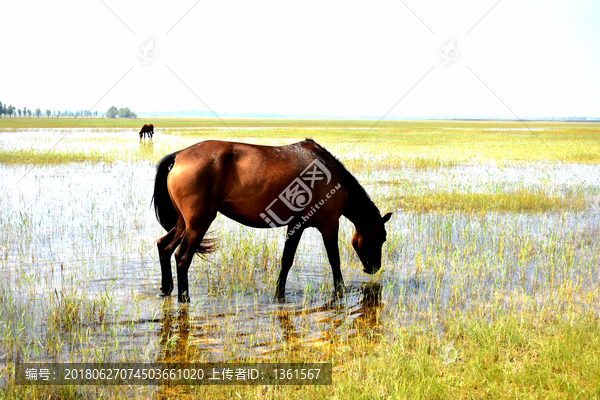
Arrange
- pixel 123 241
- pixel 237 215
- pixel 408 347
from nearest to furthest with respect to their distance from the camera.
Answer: pixel 408 347 → pixel 237 215 → pixel 123 241

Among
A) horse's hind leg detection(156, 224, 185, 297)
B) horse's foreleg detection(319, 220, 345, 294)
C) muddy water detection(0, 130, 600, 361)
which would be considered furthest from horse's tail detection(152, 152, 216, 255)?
horse's foreleg detection(319, 220, 345, 294)

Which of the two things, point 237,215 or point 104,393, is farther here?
point 237,215

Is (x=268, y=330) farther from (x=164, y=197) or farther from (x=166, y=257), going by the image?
(x=164, y=197)

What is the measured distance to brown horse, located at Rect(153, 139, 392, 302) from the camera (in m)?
5.44

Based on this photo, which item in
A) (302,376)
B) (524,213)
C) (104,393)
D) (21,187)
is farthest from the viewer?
(21,187)

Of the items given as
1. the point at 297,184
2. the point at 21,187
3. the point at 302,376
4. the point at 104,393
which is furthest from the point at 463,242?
the point at 21,187

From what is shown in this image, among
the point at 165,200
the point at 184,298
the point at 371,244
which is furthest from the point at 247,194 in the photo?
the point at 371,244

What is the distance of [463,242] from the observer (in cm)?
848

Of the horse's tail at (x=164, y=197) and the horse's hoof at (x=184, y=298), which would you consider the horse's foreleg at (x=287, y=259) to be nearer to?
the horse's hoof at (x=184, y=298)

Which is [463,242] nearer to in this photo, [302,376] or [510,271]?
[510,271]

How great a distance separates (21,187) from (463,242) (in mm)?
11350

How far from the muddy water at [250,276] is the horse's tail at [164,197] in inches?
34.0

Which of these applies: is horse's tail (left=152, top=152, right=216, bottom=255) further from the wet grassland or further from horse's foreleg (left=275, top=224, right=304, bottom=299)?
horse's foreleg (left=275, top=224, right=304, bottom=299)

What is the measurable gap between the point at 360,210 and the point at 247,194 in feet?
5.31
